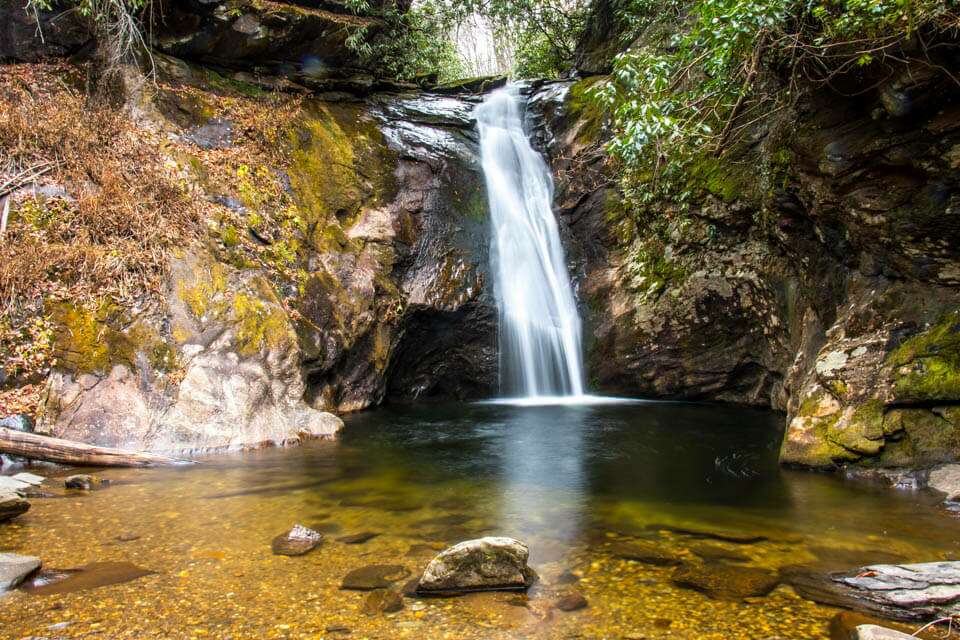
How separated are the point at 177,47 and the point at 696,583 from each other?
1296 centimetres

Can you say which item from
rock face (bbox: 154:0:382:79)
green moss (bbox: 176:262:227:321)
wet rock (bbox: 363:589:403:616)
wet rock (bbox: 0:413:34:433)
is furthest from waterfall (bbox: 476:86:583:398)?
wet rock (bbox: 363:589:403:616)

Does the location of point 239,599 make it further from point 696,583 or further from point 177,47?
point 177,47

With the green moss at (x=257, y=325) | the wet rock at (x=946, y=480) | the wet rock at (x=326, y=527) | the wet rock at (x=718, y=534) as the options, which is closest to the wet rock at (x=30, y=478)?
the green moss at (x=257, y=325)

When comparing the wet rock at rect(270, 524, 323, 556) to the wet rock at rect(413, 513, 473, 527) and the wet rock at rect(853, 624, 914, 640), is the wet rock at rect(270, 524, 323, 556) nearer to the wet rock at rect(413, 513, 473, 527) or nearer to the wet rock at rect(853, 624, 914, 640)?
the wet rock at rect(413, 513, 473, 527)

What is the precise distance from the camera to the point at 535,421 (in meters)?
9.45

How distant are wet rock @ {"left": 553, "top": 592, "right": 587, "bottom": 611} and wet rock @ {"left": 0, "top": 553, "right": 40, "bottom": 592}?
10.4 feet

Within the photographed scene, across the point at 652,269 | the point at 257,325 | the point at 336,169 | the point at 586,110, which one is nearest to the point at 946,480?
the point at 652,269

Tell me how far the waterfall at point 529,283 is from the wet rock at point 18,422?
7.80 m

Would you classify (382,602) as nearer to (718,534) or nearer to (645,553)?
(645,553)

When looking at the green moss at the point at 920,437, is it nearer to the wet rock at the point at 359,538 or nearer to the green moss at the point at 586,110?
the wet rock at the point at 359,538

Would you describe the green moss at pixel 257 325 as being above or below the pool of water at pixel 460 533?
above

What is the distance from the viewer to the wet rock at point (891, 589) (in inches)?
115

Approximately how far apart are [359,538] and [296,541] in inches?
18.1

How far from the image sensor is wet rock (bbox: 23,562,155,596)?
3.22m
